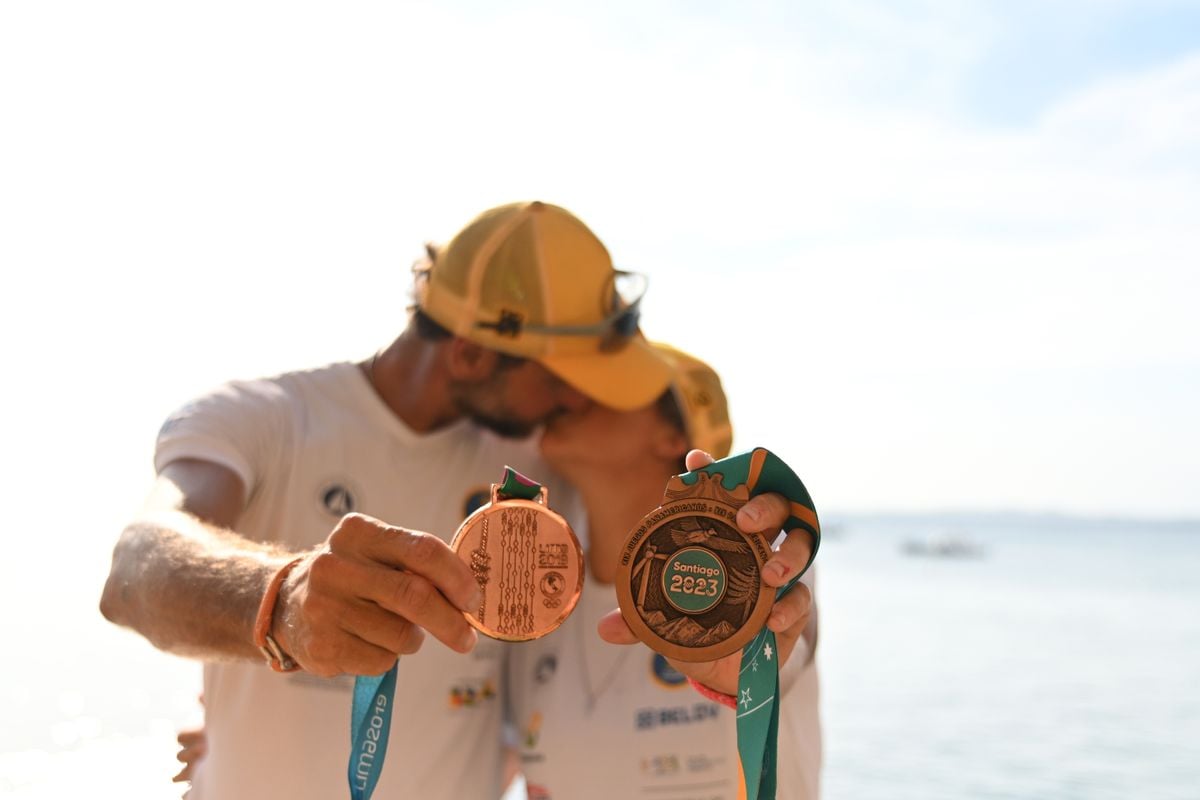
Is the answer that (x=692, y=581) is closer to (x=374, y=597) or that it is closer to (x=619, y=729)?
(x=374, y=597)

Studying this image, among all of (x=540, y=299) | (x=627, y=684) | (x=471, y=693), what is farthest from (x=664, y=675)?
(x=540, y=299)

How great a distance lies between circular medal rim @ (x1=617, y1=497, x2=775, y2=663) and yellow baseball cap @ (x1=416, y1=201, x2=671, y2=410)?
51.4 inches

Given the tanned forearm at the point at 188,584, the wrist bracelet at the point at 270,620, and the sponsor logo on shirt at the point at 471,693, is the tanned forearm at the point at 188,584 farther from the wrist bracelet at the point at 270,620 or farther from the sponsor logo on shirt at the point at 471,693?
the sponsor logo on shirt at the point at 471,693

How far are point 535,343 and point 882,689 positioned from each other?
17.4 metres

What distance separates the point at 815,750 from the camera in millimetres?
2645

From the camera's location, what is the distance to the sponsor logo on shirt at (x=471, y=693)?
3.07m

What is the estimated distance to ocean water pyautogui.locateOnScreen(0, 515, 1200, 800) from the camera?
989cm

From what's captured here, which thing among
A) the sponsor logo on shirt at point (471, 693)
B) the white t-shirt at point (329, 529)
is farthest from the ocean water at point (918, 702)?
the sponsor logo on shirt at point (471, 693)

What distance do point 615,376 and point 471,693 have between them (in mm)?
972

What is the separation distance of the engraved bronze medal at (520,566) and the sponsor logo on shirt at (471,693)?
145 cm

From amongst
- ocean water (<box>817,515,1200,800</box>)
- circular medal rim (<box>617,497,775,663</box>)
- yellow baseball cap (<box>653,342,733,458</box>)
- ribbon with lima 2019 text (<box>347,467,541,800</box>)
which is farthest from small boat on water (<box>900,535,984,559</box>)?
ribbon with lima 2019 text (<box>347,467,541,800</box>)

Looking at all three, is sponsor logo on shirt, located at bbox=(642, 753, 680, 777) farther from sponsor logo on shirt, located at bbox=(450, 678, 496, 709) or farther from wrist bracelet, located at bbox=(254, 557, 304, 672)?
wrist bracelet, located at bbox=(254, 557, 304, 672)

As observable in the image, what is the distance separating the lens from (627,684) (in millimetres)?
2994

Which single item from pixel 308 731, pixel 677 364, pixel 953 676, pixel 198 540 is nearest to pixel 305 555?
pixel 198 540
